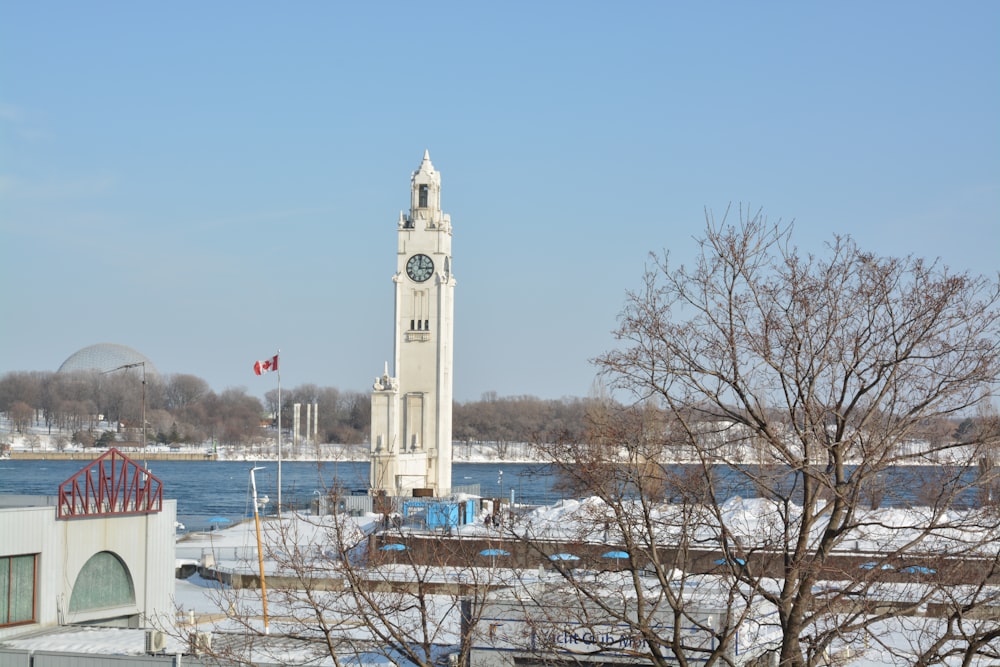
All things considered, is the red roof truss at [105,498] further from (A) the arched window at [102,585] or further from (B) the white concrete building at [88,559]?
(A) the arched window at [102,585]

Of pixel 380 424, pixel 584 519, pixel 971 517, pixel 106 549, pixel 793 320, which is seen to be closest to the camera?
pixel 971 517

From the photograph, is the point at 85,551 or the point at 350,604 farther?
the point at 350,604

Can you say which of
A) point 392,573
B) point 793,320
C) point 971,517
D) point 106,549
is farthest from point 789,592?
point 392,573

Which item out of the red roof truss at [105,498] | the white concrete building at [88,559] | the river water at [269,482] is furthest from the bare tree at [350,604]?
the red roof truss at [105,498]

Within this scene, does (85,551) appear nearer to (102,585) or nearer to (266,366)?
(102,585)

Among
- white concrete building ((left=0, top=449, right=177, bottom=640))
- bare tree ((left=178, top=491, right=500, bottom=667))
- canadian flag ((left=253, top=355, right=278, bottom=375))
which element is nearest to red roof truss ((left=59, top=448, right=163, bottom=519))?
white concrete building ((left=0, top=449, right=177, bottom=640))

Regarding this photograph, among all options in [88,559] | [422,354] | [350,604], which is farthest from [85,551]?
[422,354]

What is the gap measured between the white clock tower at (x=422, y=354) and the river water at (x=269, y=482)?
3482 mm

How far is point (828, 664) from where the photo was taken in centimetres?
1093

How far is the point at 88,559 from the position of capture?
21.7m

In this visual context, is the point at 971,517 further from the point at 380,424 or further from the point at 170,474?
the point at 170,474

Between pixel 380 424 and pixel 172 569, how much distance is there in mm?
36596

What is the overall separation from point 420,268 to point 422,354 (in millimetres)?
4191

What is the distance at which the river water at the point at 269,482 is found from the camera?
1256cm
